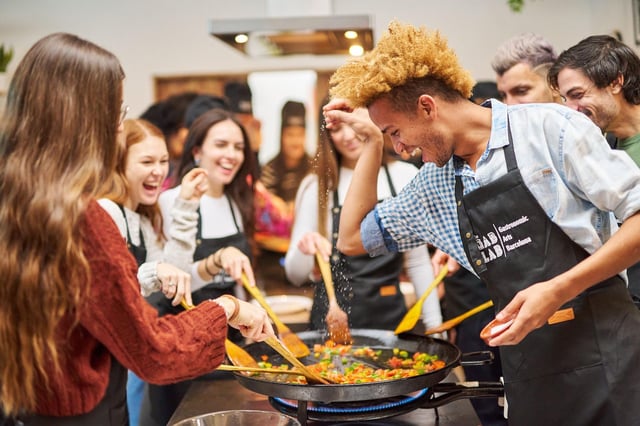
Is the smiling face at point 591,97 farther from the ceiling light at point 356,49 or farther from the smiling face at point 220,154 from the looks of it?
the ceiling light at point 356,49

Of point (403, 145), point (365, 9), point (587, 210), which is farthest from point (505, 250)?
point (365, 9)

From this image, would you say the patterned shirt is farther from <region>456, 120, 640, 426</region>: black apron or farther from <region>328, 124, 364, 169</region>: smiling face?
<region>328, 124, 364, 169</region>: smiling face

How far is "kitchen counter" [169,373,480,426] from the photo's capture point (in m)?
2.03

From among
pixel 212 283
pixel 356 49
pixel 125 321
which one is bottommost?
pixel 212 283

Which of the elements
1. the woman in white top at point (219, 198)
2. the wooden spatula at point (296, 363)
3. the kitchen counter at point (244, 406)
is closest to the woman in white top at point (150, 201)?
the woman in white top at point (219, 198)

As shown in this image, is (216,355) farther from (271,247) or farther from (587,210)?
(271,247)

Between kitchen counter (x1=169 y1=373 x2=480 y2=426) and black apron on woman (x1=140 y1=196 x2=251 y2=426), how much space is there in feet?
0.42

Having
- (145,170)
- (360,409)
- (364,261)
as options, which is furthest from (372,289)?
(360,409)

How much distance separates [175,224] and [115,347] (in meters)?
1.48

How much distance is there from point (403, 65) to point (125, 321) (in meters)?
0.95

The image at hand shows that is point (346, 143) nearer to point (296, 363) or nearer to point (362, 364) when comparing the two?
point (362, 364)

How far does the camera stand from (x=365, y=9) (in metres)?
6.56

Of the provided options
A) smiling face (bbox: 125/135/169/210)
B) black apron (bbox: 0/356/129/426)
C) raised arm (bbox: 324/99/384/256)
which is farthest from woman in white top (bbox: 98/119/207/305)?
black apron (bbox: 0/356/129/426)

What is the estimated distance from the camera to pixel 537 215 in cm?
175
